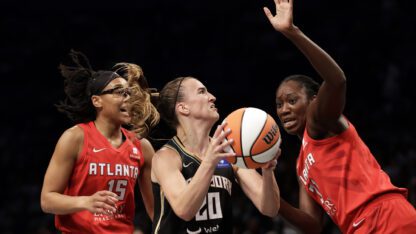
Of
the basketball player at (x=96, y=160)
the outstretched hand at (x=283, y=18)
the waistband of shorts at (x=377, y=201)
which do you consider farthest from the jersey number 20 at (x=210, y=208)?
the outstretched hand at (x=283, y=18)

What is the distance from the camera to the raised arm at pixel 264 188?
12.9 feet

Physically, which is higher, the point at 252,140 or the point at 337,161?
the point at 252,140

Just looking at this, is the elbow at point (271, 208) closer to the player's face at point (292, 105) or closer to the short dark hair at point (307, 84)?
the player's face at point (292, 105)

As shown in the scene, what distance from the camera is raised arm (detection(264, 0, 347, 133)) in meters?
3.48

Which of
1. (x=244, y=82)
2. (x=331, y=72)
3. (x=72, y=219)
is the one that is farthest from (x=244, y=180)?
(x=244, y=82)

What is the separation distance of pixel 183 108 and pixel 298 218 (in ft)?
3.59

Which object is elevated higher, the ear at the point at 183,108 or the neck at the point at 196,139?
the ear at the point at 183,108

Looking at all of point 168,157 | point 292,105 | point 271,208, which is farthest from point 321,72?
point 168,157

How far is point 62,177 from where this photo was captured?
4594 millimetres

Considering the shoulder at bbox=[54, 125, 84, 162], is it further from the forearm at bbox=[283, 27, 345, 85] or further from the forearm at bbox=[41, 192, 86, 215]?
the forearm at bbox=[283, 27, 345, 85]

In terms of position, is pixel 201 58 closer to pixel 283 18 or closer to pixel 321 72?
pixel 283 18

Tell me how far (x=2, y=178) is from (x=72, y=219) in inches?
260

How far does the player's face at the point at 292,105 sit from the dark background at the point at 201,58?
473cm

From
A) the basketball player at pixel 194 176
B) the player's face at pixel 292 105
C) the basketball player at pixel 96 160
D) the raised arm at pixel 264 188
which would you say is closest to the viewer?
the basketball player at pixel 194 176
